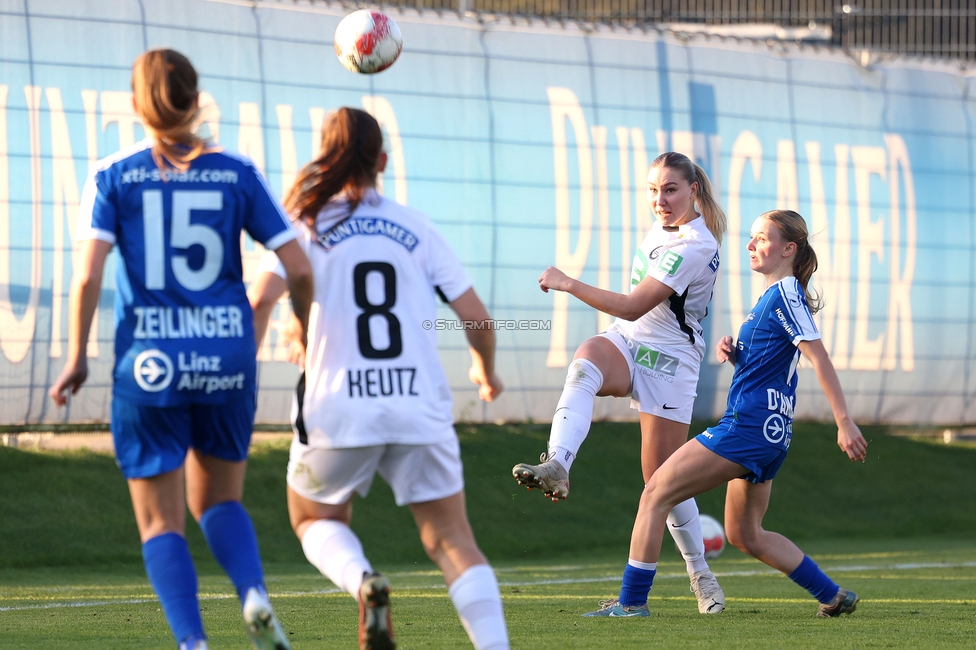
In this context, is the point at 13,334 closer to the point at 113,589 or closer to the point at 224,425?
the point at 113,589

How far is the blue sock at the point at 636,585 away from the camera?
18.0 feet

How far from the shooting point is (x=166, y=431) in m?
3.64

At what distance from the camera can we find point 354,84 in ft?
41.2

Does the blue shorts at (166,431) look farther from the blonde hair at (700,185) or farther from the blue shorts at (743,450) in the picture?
the blonde hair at (700,185)

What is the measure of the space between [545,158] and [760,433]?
8410 millimetres

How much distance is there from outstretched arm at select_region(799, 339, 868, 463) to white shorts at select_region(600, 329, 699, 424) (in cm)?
74

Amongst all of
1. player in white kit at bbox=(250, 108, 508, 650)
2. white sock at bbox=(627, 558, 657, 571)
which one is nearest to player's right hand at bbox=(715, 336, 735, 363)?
white sock at bbox=(627, 558, 657, 571)

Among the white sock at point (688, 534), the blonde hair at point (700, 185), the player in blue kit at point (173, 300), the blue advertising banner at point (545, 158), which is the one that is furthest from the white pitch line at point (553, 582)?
the blue advertising banner at point (545, 158)

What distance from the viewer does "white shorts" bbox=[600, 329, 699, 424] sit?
5.77 metres

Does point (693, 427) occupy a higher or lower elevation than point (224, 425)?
lower

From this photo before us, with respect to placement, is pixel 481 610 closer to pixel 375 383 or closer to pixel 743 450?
pixel 375 383

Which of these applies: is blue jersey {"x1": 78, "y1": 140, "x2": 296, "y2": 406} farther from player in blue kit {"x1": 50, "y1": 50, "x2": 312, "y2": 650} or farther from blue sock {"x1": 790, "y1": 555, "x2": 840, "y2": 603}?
blue sock {"x1": 790, "y1": 555, "x2": 840, "y2": 603}

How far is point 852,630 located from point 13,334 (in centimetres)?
819

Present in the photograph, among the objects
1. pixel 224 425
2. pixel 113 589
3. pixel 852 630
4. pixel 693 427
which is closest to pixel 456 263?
pixel 224 425
